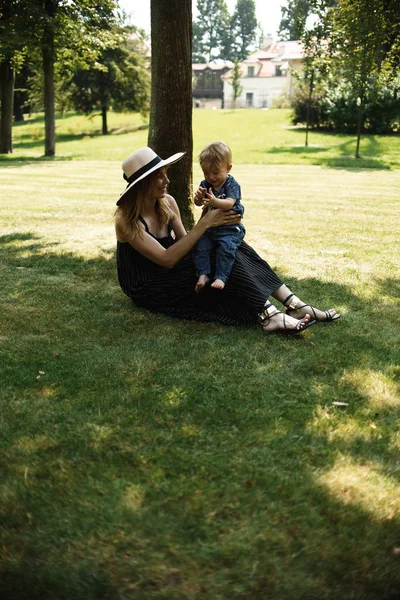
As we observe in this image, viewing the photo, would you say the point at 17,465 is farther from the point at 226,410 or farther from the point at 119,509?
the point at 226,410

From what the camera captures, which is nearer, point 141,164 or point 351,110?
point 141,164

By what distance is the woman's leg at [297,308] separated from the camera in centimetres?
484

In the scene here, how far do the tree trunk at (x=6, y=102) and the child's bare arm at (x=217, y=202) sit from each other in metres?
21.8

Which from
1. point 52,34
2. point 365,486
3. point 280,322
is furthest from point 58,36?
point 365,486

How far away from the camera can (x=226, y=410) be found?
135 inches

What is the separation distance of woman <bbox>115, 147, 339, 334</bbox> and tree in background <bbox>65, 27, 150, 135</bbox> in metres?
33.0

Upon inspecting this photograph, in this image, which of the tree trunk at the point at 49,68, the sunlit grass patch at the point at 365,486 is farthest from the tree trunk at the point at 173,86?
the tree trunk at the point at 49,68

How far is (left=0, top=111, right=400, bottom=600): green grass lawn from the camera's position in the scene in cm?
226

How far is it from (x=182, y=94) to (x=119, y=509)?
5.30 metres

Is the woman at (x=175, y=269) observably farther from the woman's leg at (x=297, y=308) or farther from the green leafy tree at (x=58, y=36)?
the green leafy tree at (x=58, y=36)

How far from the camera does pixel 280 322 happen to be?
4.59 m

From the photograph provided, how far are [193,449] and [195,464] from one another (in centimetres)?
14

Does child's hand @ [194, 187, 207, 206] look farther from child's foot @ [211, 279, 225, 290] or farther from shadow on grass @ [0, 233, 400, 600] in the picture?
shadow on grass @ [0, 233, 400, 600]

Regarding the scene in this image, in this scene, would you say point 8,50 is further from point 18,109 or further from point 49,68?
point 18,109
